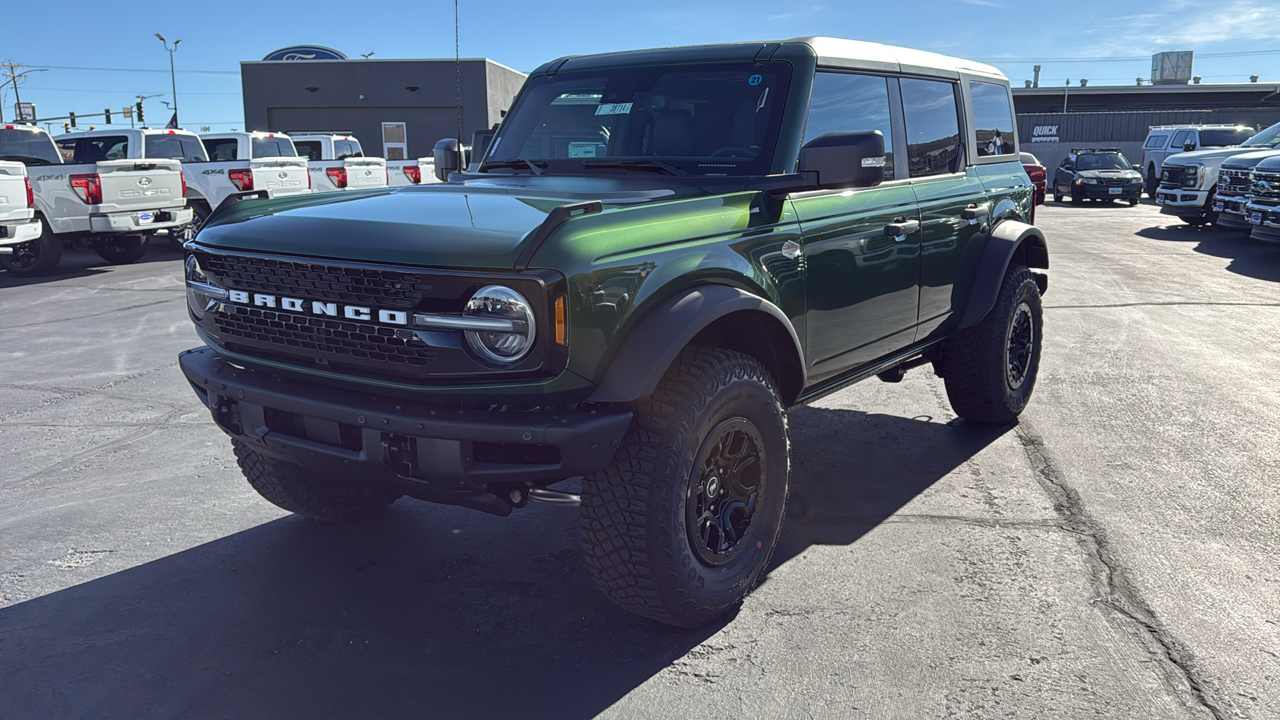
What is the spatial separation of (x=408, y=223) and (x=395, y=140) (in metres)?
41.6

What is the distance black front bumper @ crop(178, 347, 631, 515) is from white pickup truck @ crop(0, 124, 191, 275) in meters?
12.0

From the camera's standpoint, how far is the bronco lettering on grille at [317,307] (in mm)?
3021

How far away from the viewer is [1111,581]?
3.78 meters

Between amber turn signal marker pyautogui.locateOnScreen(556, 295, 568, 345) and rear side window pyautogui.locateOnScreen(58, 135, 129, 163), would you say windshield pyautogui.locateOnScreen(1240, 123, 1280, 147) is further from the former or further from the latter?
rear side window pyautogui.locateOnScreen(58, 135, 129, 163)

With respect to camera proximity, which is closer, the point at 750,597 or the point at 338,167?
the point at 750,597

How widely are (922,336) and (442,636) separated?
2.68 meters

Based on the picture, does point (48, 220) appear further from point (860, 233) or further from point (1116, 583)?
point (1116, 583)

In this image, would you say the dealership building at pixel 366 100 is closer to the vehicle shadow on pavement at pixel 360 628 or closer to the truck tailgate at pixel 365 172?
the truck tailgate at pixel 365 172

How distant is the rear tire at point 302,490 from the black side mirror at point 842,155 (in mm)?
2036

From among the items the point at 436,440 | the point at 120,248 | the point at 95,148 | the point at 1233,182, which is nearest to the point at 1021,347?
the point at 436,440

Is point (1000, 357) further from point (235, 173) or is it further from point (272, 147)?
point (272, 147)

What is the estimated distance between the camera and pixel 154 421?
6.09 meters

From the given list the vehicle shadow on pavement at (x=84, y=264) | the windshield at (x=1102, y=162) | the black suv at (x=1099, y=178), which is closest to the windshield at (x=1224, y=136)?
the black suv at (x=1099, y=178)

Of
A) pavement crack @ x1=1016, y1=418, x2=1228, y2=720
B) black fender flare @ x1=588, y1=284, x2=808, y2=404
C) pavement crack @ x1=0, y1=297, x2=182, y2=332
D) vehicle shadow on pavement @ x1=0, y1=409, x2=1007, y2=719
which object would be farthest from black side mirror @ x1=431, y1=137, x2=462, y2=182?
pavement crack @ x1=0, y1=297, x2=182, y2=332
